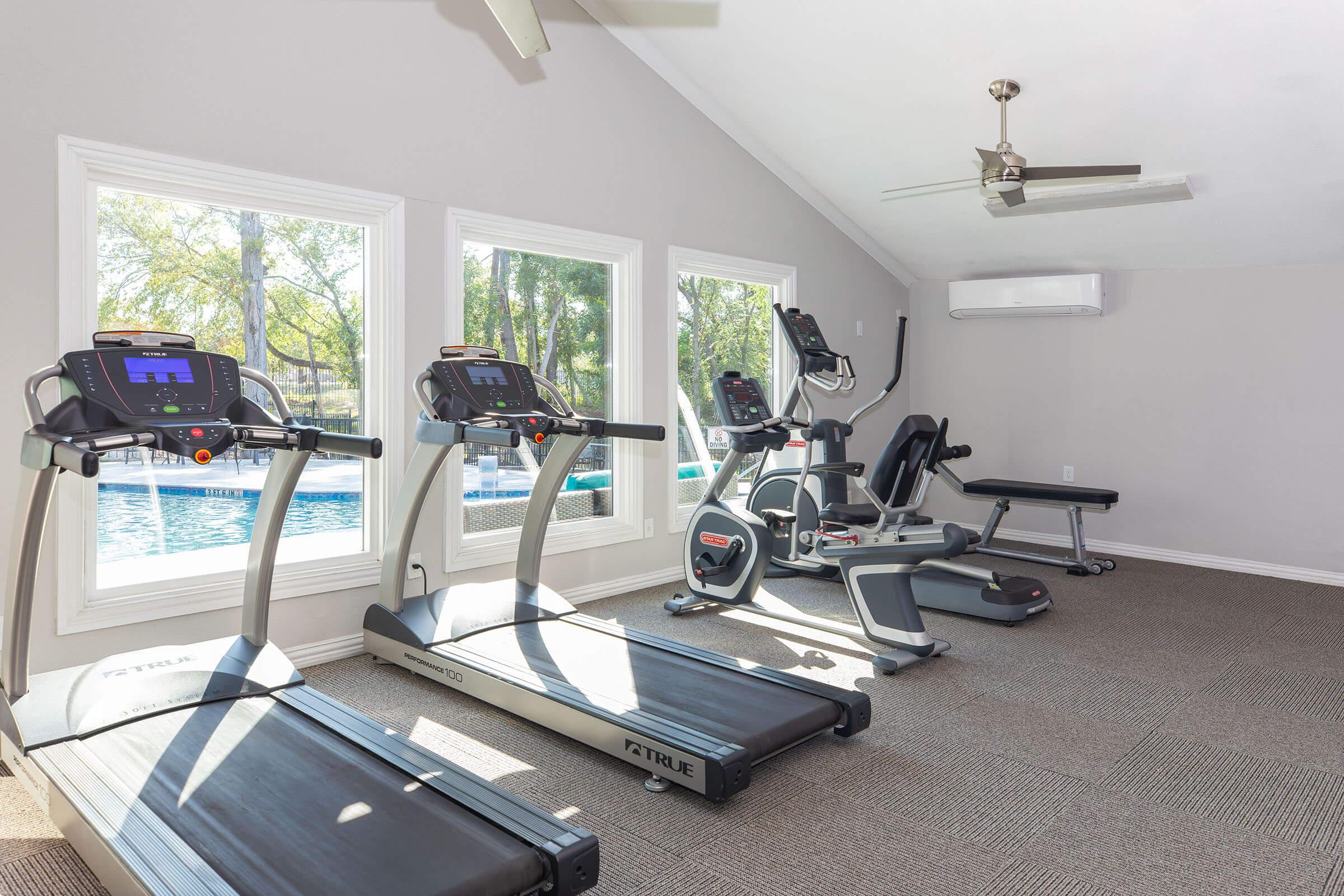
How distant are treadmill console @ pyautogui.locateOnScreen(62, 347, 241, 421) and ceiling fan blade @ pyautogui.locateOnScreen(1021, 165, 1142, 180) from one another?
3.59m

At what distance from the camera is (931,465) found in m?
5.15

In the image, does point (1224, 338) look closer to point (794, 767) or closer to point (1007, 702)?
point (1007, 702)

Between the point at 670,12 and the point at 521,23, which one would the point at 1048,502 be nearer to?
the point at 670,12

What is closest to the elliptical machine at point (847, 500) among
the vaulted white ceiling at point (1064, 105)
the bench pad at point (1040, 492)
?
the bench pad at point (1040, 492)

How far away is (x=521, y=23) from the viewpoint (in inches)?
105

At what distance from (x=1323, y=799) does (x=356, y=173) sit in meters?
4.33

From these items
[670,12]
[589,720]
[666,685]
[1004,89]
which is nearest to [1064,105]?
[1004,89]

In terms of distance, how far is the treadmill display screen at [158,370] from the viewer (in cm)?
263

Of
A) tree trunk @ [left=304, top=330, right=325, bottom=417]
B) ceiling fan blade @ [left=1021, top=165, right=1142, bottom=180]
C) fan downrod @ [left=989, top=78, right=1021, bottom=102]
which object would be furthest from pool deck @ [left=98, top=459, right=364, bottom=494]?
fan downrod @ [left=989, top=78, right=1021, bottom=102]

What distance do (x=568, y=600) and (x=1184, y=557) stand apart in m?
4.36

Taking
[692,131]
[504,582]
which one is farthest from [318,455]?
[692,131]

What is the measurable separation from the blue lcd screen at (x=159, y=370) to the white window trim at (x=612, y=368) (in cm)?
170

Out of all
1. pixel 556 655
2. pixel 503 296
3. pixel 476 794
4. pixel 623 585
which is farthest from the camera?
pixel 623 585

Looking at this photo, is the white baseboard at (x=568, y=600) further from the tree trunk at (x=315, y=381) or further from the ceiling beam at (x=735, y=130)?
the ceiling beam at (x=735, y=130)
